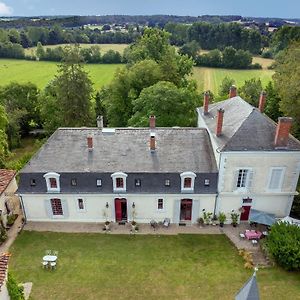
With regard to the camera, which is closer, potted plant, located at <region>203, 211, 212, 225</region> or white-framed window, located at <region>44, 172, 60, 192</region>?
white-framed window, located at <region>44, 172, 60, 192</region>

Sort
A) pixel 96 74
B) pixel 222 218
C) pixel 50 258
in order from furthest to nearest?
pixel 96 74, pixel 222 218, pixel 50 258

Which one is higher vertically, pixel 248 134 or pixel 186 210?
pixel 248 134

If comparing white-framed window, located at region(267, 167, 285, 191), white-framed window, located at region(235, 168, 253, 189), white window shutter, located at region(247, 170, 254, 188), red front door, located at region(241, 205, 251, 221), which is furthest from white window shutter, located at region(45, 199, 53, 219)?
white-framed window, located at region(267, 167, 285, 191)

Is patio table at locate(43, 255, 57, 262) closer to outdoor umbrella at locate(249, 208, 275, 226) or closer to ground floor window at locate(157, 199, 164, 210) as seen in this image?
ground floor window at locate(157, 199, 164, 210)

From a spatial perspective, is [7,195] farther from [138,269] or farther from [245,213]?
[245,213]

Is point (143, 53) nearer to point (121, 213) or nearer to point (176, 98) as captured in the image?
point (176, 98)

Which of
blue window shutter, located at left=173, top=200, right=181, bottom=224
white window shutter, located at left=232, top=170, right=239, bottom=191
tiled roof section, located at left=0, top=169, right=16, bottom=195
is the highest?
white window shutter, located at left=232, top=170, right=239, bottom=191

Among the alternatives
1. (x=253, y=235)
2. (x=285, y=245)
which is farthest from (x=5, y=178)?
(x=285, y=245)

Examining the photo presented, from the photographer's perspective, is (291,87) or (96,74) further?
(96,74)
